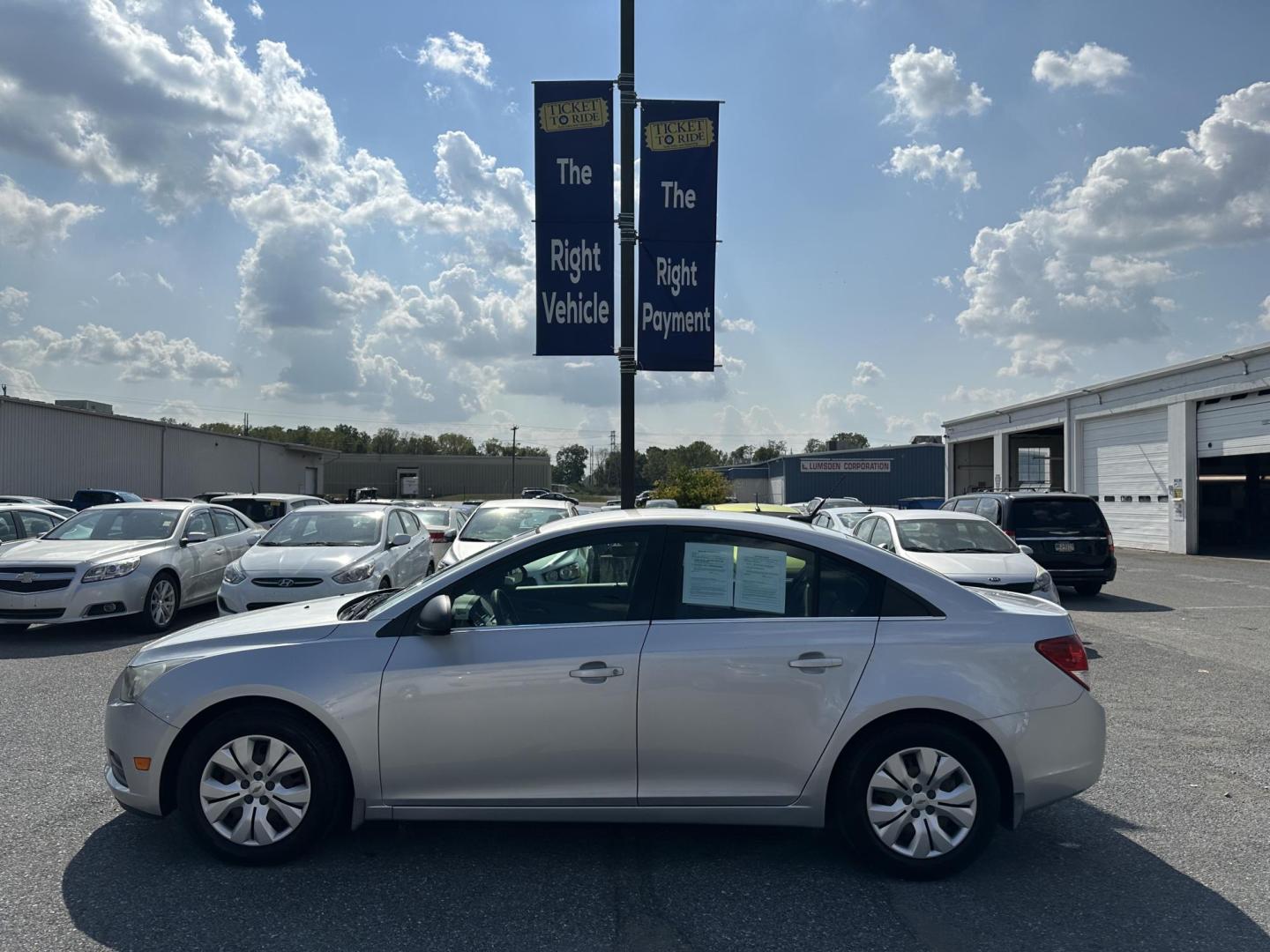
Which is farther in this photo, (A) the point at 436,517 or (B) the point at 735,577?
(A) the point at 436,517

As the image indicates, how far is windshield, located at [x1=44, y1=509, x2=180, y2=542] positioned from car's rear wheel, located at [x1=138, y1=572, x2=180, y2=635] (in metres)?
0.75

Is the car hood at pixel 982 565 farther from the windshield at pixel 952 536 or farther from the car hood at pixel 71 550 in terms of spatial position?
the car hood at pixel 71 550

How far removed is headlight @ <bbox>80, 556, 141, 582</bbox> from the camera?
985 cm

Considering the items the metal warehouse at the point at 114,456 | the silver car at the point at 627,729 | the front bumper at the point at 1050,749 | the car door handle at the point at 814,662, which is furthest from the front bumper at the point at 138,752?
the metal warehouse at the point at 114,456

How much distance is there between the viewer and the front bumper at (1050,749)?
3943mm

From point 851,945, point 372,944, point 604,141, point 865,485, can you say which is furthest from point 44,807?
point 865,485

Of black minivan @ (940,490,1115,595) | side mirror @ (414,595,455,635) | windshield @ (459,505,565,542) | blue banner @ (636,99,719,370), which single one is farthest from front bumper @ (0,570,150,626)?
black minivan @ (940,490,1115,595)

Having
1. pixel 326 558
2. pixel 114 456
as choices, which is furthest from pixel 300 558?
pixel 114 456

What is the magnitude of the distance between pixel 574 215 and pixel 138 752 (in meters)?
6.53

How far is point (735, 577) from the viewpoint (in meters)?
4.14

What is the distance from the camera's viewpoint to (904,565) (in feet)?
13.8

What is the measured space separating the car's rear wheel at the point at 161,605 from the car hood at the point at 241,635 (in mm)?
6672

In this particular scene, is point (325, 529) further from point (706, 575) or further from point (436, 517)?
point (436, 517)

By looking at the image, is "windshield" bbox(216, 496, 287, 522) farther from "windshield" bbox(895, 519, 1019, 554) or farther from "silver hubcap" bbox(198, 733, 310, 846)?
"silver hubcap" bbox(198, 733, 310, 846)
